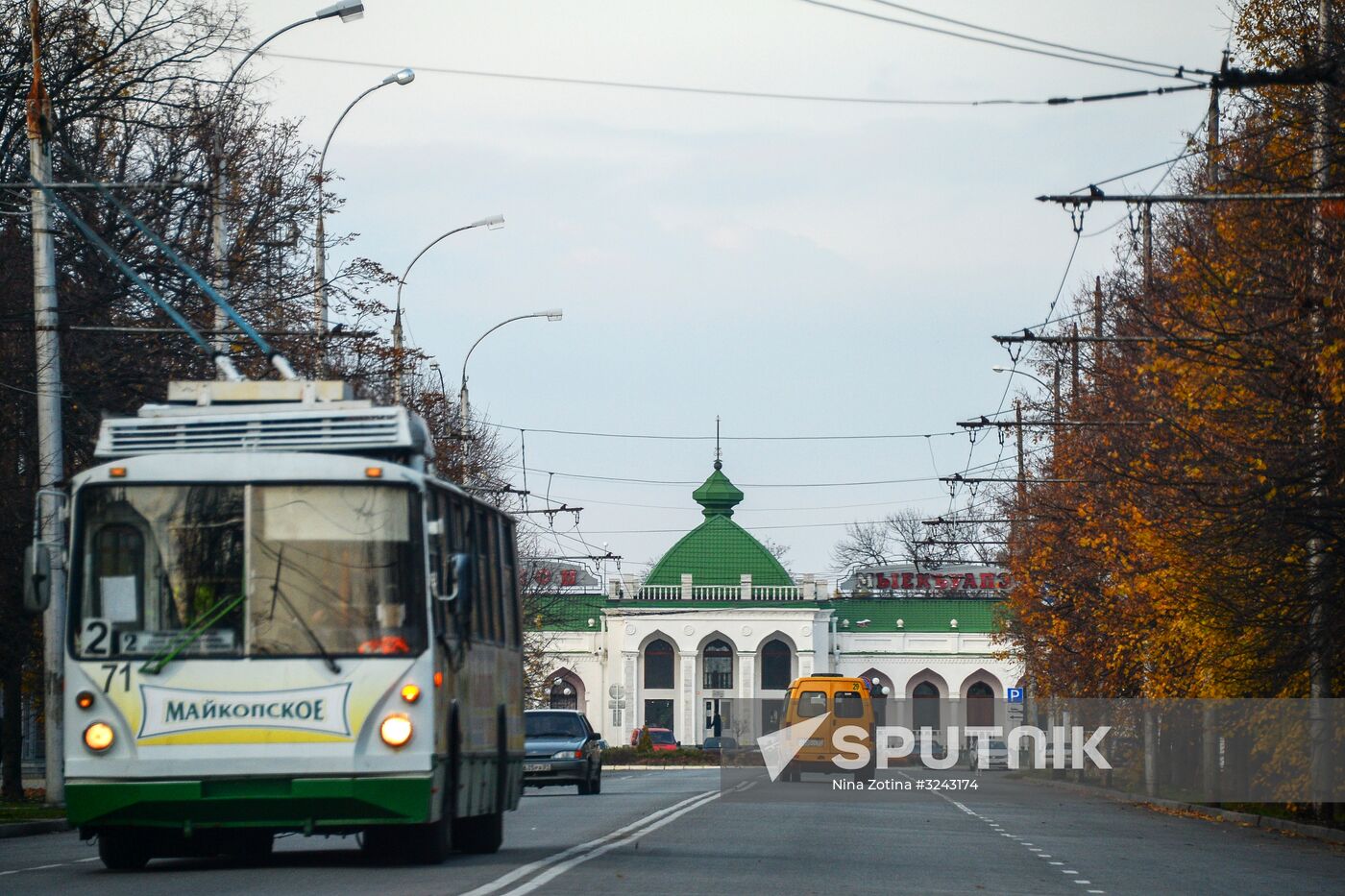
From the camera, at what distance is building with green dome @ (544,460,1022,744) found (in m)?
97.0

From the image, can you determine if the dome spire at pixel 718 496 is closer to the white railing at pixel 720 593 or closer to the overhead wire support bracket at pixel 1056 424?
the white railing at pixel 720 593

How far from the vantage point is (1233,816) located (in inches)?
1191

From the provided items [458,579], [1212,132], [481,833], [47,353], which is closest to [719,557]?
[1212,132]

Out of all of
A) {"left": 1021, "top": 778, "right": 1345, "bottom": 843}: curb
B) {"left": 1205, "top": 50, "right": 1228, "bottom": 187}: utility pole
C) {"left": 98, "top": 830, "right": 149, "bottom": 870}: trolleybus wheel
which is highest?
{"left": 1205, "top": 50, "right": 1228, "bottom": 187}: utility pole

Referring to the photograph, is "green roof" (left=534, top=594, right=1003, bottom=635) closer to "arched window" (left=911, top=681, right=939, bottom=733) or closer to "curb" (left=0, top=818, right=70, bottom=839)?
"arched window" (left=911, top=681, right=939, bottom=733)

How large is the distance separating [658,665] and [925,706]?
1278cm

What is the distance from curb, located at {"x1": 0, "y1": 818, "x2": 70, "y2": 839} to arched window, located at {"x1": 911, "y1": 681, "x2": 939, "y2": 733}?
208ft

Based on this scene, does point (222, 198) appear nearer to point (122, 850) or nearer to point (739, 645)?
point (122, 850)

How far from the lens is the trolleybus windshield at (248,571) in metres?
13.6

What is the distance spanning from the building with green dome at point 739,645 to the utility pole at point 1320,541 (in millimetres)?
67013

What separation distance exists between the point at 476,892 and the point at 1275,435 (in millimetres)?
13576

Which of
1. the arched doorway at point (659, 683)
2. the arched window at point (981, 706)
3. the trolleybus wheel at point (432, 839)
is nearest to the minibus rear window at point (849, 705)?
the trolleybus wheel at point (432, 839)

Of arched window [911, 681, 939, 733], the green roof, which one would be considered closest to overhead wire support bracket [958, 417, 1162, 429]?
arched window [911, 681, 939, 733]

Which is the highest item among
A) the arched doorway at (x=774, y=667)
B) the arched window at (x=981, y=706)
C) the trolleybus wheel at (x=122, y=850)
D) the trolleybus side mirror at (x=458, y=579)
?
the trolleybus side mirror at (x=458, y=579)
